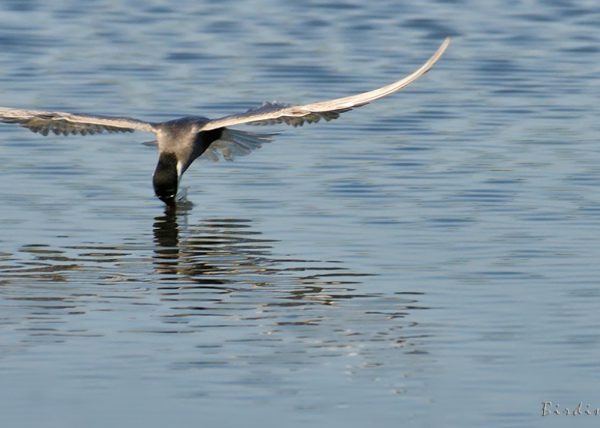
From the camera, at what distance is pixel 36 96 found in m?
16.9

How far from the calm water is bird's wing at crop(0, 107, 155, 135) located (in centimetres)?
39

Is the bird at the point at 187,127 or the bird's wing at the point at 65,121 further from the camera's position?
the bird's wing at the point at 65,121

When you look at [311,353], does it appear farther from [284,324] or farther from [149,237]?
[149,237]

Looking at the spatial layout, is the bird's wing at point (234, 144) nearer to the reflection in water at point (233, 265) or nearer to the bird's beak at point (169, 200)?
the bird's beak at point (169, 200)

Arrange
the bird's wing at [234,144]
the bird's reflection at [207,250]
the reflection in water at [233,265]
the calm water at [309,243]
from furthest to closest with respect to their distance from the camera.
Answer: the bird's wing at [234,144], the bird's reflection at [207,250], the reflection in water at [233,265], the calm water at [309,243]

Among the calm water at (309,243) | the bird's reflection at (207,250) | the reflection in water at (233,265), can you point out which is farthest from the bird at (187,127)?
the reflection in water at (233,265)

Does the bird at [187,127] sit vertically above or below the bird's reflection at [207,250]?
above

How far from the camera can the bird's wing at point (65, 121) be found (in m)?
13.3

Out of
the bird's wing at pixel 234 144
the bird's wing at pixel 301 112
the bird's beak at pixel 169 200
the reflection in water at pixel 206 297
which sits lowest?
the reflection in water at pixel 206 297

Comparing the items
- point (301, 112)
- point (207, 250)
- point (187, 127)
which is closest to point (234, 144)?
point (187, 127)

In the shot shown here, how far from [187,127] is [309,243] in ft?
6.77

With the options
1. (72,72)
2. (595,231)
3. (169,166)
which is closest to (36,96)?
(72,72)

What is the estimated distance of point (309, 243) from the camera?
11.8 meters

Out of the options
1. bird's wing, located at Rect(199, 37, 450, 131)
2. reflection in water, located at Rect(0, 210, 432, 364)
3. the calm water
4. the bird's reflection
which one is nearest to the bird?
bird's wing, located at Rect(199, 37, 450, 131)
